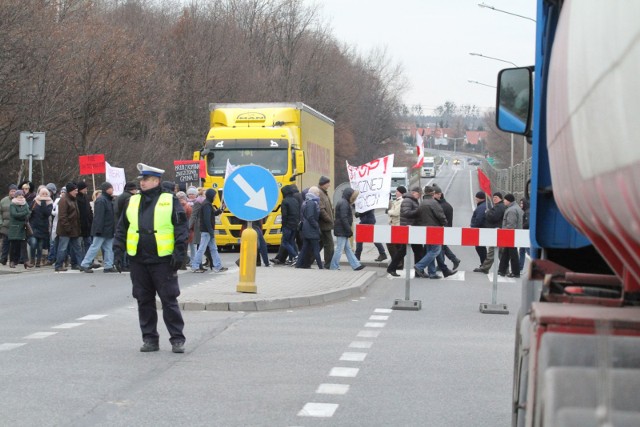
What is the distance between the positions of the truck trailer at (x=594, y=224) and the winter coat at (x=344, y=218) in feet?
57.8

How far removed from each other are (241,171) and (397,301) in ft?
9.49

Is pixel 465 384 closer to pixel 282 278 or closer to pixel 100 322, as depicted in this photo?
pixel 100 322

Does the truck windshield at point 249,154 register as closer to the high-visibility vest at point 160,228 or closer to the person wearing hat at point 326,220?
the person wearing hat at point 326,220

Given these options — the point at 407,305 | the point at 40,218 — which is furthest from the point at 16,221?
the point at 407,305

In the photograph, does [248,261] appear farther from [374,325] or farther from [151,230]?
[151,230]

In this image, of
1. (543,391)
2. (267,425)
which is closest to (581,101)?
(543,391)

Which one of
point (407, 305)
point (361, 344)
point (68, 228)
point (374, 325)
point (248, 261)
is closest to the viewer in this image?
point (361, 344)

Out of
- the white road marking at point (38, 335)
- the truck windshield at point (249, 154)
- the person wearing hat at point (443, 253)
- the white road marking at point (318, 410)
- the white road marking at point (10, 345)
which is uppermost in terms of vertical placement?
the truck windshield at point (249, 154)

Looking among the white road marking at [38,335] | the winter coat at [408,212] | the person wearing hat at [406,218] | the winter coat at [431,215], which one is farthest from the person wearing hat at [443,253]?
the white road marking at [38,335]

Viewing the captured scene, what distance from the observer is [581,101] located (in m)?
3.35

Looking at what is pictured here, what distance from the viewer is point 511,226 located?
79.1 feet

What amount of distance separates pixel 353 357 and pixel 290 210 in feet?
47.3

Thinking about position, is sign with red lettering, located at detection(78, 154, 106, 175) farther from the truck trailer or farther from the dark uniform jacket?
the truck trailer

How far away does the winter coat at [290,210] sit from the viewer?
25688 mm
